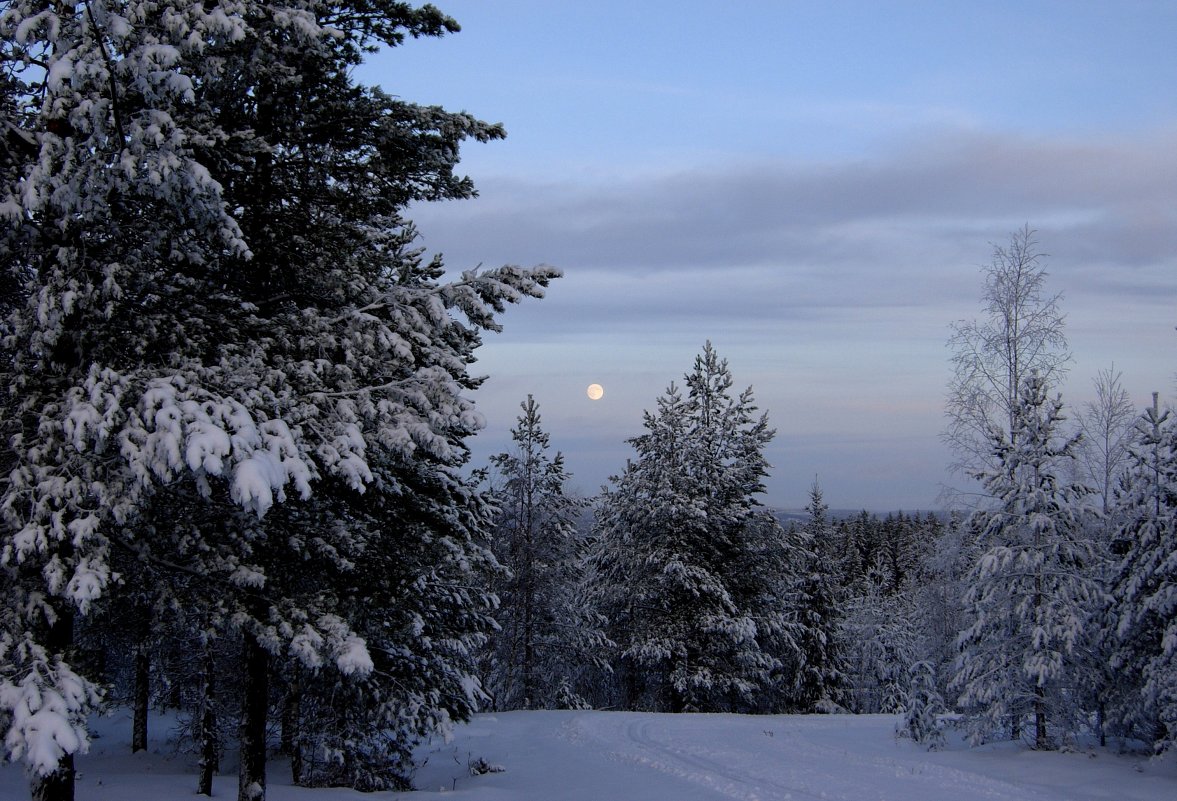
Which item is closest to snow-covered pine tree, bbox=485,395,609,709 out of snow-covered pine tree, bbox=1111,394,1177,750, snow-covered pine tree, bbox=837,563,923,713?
snow-covered pine tree, bbox=837,563,923,713

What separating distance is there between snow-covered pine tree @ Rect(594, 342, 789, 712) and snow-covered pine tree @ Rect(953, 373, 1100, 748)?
11030 millimetres

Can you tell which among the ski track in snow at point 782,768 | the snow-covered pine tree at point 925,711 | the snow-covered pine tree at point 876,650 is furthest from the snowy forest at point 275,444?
the snow-covered pine tree at point 876,650

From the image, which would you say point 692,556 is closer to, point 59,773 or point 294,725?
point 294,725

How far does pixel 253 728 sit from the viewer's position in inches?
398

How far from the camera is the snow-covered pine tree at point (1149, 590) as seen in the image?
15.9m

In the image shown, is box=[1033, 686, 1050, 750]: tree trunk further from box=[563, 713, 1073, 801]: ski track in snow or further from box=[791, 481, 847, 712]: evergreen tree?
box=[791, 481, 847, 712]: evergreen tree

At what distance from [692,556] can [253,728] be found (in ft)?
70.7

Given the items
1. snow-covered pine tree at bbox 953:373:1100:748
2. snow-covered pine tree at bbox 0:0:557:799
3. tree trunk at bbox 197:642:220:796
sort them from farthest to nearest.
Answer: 1. snow-covered pine tree at bbox 953:373:1100:748
2. tree trunk at bbox 197:642:220:796
3. snow-covered pine tree at bbox 0:0:557:799

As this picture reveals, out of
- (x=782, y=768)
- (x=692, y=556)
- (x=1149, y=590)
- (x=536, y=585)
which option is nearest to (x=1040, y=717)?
(x=1149, y=590)

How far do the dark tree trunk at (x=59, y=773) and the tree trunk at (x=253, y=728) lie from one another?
6.59 ft

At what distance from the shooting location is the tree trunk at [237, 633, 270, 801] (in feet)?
32.3

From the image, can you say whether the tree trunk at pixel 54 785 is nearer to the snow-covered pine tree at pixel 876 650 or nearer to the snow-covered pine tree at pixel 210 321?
the snow-covered pine tree at pixel 210 321

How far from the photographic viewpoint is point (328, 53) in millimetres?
9656

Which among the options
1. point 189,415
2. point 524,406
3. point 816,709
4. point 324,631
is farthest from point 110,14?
point 816,709
